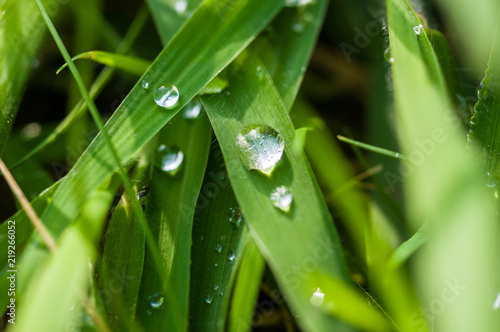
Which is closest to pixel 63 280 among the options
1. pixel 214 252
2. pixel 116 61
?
pixel 214 252

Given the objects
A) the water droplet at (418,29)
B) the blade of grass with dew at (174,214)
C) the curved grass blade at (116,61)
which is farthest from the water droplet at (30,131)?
the water droplet at (418,29)

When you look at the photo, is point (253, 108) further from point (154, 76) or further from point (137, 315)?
point (137, 315)

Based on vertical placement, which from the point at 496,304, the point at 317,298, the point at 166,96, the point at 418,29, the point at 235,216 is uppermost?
the point at 166,96

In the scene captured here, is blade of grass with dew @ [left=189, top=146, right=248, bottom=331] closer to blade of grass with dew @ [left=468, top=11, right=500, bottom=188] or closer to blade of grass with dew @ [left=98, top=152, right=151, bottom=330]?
blade of grass with dew @ [left=98, top=152, right=151, bottom=330]

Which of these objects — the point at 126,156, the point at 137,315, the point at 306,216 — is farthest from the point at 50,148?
the point at 306,216

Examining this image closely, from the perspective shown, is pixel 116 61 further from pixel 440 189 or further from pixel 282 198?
pixel 440 189

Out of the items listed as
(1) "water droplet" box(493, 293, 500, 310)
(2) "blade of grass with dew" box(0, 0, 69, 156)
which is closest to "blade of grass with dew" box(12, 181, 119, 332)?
(2) "blade of grass with dew" box(0, 0, 69, 156)
